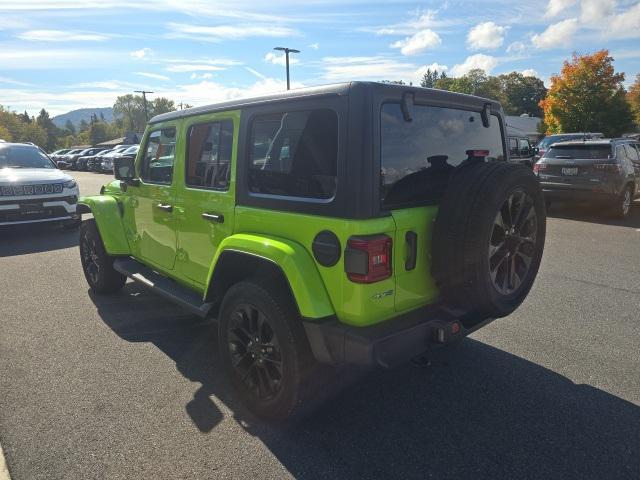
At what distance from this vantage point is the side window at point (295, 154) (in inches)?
99.3

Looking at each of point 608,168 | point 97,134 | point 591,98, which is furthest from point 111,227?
point 97,134

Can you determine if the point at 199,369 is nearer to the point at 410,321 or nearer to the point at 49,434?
the point at 49,434

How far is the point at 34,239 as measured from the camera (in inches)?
343

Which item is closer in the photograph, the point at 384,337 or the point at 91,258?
the point at 384,337

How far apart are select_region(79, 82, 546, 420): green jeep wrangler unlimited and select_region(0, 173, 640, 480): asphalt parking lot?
0.32m

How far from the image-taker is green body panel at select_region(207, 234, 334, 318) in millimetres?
2461

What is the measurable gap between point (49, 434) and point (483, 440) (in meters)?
2.52

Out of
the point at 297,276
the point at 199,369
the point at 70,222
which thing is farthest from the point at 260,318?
the point at 70,222

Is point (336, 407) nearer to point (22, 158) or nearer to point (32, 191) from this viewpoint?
point (32, 191)

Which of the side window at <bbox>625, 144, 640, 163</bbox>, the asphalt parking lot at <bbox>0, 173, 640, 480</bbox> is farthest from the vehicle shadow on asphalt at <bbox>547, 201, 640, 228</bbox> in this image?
the asphalt parking lot at <bbox>0, 173, 640, 480</bbox>

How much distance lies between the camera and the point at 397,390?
3.21 meters

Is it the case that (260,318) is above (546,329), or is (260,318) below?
above

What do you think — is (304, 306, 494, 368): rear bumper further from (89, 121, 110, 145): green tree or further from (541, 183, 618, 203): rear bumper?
(89, 121, 110, 145): green tree

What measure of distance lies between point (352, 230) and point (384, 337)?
0.57 metres
